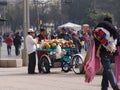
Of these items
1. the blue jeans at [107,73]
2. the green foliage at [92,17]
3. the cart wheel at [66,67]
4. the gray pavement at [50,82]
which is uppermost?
the green foliage at [92,17]

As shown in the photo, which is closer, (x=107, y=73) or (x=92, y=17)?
(x=107, y=73)

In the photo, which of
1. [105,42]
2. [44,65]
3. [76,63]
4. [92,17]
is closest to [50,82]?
[76,63]

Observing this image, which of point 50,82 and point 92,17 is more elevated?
point 92,17

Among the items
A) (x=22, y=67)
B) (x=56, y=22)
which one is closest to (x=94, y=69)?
(x=22, y=67)

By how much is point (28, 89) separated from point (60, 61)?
5189 millimetres

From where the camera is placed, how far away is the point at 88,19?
82.9 meters

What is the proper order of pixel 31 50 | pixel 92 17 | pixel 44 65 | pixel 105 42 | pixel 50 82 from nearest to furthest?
pixel 105 42 < pixel 50 82 < pixel 44 65 < pixel 31 50 < pixel 92 17

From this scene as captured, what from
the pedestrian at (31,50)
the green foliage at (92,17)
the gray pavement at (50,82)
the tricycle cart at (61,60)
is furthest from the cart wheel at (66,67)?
the green foliage at (92,17)

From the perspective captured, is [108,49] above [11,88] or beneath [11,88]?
above

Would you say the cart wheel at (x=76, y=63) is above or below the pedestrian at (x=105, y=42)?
below

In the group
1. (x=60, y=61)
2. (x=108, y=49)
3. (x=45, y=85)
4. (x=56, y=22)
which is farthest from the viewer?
(x=56, y=22)

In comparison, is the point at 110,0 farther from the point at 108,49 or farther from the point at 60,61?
the point at 108,49

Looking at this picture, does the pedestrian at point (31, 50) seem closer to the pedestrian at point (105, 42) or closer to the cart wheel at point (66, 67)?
the cart wheel at point (66, 67)

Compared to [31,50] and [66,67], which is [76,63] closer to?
[66,67]
